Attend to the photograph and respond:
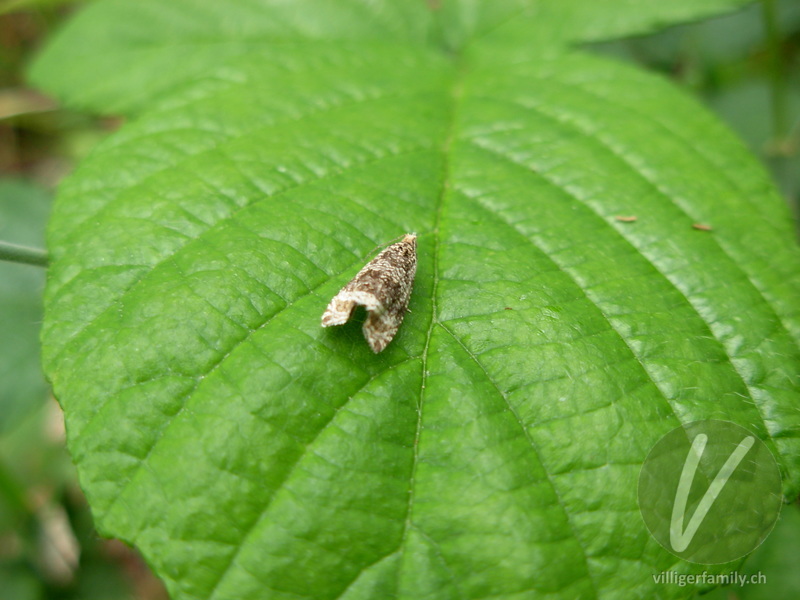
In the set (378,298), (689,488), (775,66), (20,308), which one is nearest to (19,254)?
Answer: (378,298)

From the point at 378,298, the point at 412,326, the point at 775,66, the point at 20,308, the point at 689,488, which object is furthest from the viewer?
the point at 775,66

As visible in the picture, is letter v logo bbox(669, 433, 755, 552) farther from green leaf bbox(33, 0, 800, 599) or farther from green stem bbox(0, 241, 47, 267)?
green stem bbox(0, 241, 47, 267)

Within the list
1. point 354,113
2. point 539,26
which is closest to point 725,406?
point 354,113

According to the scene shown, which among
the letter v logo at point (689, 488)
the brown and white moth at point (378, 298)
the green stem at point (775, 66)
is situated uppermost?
the green stem at point (775, 66)

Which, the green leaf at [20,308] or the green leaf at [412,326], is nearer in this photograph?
the green leaf at [412,326]

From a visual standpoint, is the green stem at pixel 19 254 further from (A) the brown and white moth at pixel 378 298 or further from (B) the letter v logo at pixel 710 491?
(B) the letter v logo at pixel 710 491

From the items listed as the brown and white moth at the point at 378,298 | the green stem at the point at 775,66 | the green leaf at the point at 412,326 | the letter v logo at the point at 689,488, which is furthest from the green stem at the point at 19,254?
the green stem at the point at 775,66

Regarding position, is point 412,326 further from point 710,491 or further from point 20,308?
point 20,308
